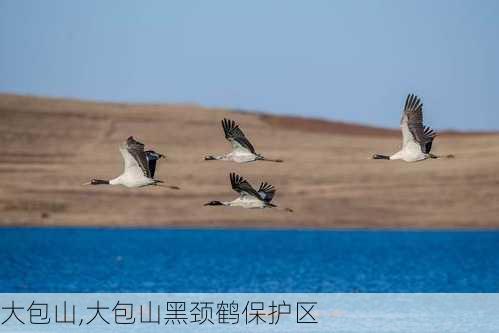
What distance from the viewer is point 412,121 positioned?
24375mm

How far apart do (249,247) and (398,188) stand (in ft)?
84.2

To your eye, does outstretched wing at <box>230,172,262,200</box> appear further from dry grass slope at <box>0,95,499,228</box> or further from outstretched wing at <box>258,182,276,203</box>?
dry grass slope at <box>0,95,499,228</box>

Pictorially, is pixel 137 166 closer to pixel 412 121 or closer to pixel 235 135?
pixel 235 135

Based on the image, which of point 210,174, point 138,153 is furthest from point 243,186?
point 210,174

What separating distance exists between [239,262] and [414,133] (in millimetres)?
37169

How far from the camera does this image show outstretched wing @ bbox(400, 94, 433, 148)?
24250mm

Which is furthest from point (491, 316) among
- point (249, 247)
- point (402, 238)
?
point (402, 238)

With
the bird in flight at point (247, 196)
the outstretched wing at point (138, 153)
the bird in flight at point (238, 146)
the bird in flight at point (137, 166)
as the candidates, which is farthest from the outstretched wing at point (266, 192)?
the outstretched wing at point (138, 153)

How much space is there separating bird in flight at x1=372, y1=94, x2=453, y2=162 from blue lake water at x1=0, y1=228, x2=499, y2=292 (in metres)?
20.2

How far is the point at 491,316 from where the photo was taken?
36594 millimetres

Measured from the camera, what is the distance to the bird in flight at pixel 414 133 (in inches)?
942

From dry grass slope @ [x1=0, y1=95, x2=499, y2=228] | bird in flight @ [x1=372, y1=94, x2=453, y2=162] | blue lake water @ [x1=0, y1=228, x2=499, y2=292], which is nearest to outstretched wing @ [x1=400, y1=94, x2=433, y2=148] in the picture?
bird in flight @ [x1=372, y1=94, x2=453, y2=162]

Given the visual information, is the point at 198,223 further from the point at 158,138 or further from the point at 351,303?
the point at 351,303

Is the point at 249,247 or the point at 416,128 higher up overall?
the point at 416,128
